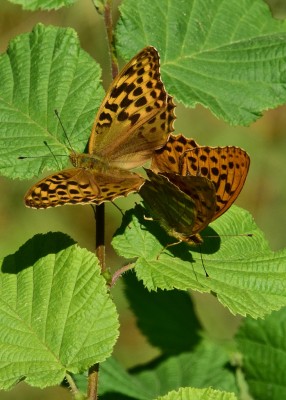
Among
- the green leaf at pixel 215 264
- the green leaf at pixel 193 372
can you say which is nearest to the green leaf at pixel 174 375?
the green leaf at pixel 193 372

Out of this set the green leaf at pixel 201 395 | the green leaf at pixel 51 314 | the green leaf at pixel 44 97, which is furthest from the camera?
the green leaf at pixel 44 97

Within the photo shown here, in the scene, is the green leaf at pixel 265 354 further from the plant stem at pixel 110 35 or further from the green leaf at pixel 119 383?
the plant stem at pixel 110 35

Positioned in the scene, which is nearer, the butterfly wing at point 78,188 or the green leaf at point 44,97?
the butterfly wing at point 78,188

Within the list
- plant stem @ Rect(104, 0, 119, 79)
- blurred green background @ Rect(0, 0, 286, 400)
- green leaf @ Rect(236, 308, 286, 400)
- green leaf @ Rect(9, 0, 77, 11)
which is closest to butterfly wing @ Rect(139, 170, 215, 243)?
plant stem @ Rect(104, 0, 119, 79)

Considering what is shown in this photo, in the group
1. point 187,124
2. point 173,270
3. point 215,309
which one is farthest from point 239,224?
point 187,124

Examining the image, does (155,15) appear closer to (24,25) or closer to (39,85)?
(39,85)

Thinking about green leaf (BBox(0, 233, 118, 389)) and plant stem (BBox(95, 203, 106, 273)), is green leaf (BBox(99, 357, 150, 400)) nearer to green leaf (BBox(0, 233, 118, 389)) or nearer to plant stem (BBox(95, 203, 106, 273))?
green leaf (BBox(0, 233, 118, 389))
